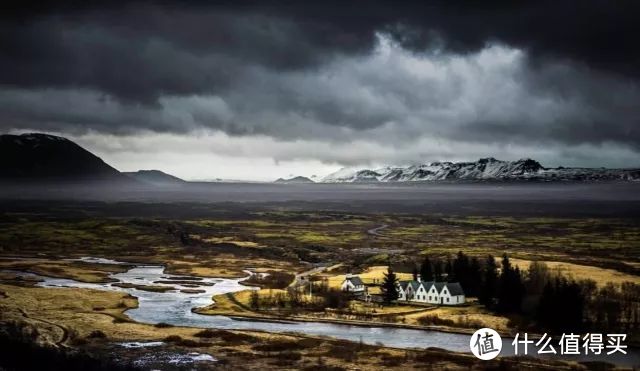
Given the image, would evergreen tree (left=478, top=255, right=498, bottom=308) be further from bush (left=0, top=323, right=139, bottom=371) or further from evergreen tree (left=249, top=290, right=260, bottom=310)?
bush (left=0, top=323, right=139, bottom=371)

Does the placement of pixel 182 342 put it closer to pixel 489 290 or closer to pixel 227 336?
pixel 227 336

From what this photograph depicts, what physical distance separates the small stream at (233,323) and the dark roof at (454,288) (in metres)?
18.4

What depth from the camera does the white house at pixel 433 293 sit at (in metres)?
110

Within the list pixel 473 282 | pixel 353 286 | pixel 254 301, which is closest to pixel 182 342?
pixel 254 301

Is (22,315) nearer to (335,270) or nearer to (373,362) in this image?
(373,362)

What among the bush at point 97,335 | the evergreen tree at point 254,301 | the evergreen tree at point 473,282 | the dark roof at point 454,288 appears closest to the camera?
the bush at point 97,335

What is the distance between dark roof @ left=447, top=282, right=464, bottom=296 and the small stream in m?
18.4

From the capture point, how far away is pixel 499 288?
10600 centimetres

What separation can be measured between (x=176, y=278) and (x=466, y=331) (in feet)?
264

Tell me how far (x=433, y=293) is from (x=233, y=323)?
34656mm

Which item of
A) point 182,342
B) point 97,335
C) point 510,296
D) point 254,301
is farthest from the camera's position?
point 254,301

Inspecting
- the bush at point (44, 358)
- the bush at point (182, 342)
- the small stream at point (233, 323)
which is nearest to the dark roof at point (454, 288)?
the small stream at point (233, 323)

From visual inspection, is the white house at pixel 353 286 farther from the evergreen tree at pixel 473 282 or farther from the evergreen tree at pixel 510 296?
the evergreen tree at pixel 510 296

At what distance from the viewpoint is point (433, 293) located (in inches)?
4380
